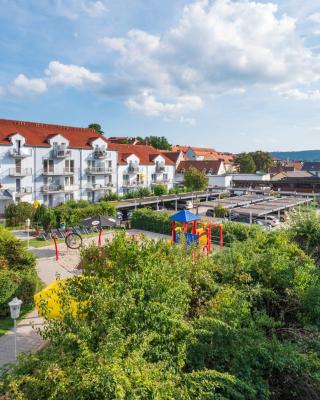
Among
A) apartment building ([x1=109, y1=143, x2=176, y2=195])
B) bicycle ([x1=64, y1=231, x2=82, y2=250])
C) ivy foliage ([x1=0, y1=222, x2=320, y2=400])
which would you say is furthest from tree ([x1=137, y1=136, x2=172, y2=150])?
ivy foliage ([x1=0, y1=222, x2=320, y2=400])

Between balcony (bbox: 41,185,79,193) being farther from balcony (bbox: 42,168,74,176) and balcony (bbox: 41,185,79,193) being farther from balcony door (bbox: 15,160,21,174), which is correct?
balcony door (bbox: 15,160,21,174)

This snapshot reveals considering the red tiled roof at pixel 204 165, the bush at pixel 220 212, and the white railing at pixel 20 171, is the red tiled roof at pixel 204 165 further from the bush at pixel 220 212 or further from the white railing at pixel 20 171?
the white railing at pixel 20 171

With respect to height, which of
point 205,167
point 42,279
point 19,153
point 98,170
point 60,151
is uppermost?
point 60,151

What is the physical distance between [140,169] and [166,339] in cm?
4464

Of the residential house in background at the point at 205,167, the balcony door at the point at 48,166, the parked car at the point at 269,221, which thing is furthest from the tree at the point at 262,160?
the balcony door at the point at 48,166

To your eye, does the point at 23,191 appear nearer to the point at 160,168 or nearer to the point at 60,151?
the point at 60,151

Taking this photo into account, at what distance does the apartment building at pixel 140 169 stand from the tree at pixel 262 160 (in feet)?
111

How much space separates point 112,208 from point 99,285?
25877mm

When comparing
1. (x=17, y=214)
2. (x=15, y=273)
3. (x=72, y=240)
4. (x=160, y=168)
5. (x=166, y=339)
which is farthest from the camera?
(x=160, y=168)

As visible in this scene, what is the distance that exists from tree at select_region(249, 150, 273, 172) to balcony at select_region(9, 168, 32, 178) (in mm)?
58698

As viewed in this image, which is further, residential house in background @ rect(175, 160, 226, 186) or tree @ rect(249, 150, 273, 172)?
tree @ rect(249, 150, 273, 172)

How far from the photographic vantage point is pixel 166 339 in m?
6.33

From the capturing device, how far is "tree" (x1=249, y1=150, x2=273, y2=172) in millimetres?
81062

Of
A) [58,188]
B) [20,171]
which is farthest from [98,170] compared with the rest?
[20,171]
